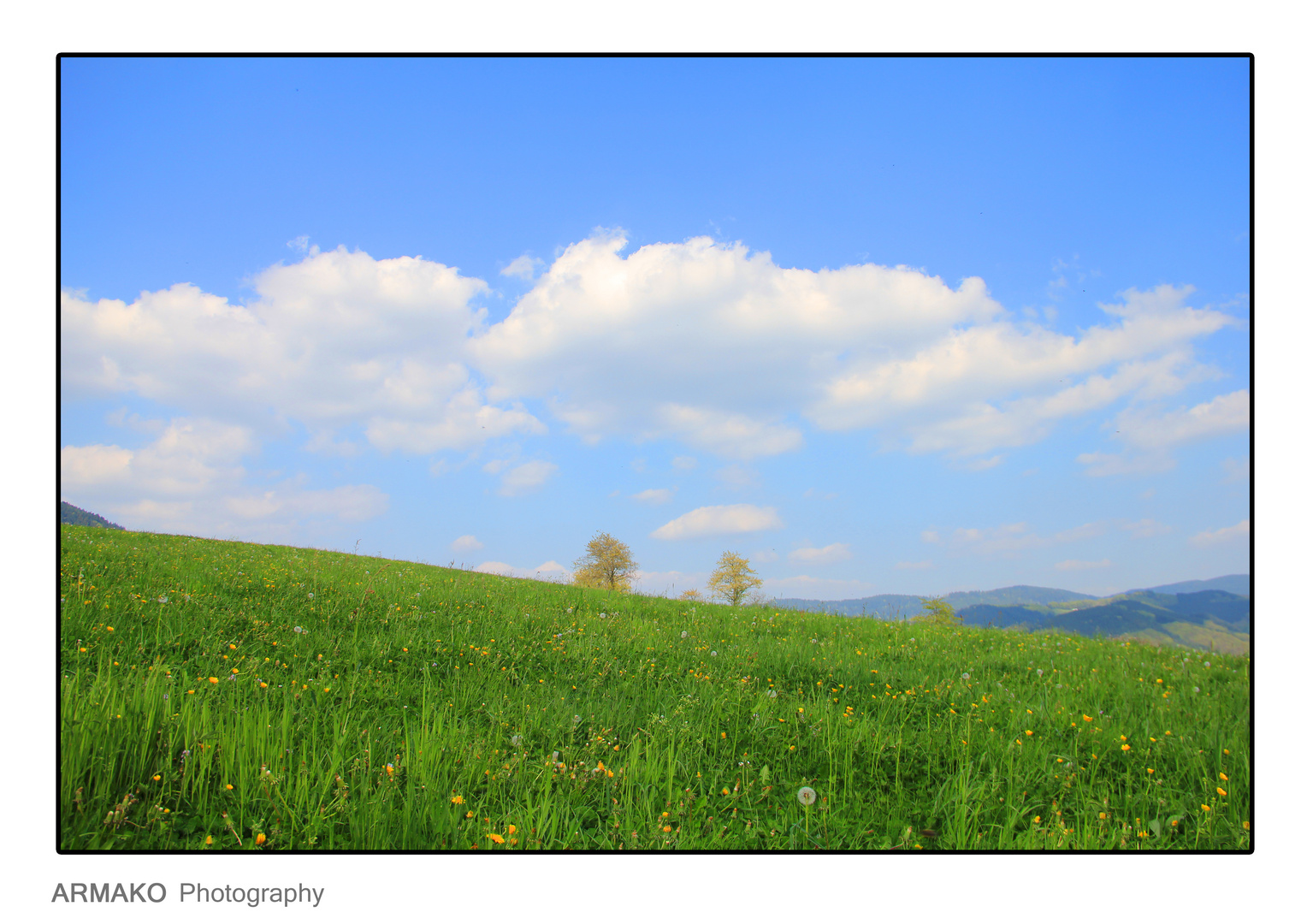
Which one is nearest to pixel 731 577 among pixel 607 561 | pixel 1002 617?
pixel 607 561

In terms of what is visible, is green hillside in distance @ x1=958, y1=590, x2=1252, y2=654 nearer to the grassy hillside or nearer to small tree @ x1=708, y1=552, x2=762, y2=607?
the grassy hillside

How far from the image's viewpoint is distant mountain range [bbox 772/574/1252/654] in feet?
12.4

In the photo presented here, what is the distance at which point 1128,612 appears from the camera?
6785 millimetres

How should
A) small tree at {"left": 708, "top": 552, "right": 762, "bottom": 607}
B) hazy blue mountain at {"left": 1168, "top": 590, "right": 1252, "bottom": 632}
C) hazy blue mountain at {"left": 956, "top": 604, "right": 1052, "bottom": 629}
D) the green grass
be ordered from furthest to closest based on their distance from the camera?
small tree at {"left": 708, "top": 552, "right": 762, "bottom": 607}, hazy blue mountain at {"left": 956, "top": 604, "right": 1052, "bottom": 629}, hazy blue mountain at {"left": 1168, "top": 590, "right": 1252, "bottom": 632}, the green grass

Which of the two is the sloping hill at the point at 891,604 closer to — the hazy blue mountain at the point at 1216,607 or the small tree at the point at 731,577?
the hazy blue mountain at the point at 1216,607

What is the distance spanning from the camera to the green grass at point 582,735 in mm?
3105

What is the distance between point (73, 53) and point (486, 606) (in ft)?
23.4

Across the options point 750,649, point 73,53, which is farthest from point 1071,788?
point 73,53

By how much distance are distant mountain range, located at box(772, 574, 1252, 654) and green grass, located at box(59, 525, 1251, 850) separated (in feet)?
2.83

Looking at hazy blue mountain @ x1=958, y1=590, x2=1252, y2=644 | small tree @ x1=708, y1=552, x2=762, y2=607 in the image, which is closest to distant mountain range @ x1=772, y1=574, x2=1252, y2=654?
hazy blue mountain @ x1=958, y1=590, x2=1252, y2=644

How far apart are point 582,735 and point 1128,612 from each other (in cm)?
686

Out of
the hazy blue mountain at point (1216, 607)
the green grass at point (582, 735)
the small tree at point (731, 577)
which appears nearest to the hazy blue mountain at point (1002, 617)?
the green grass at point (582, 735)

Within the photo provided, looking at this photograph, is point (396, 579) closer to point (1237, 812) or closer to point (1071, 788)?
point (1071, 788)

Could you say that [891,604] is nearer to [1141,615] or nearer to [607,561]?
[1141,615]
